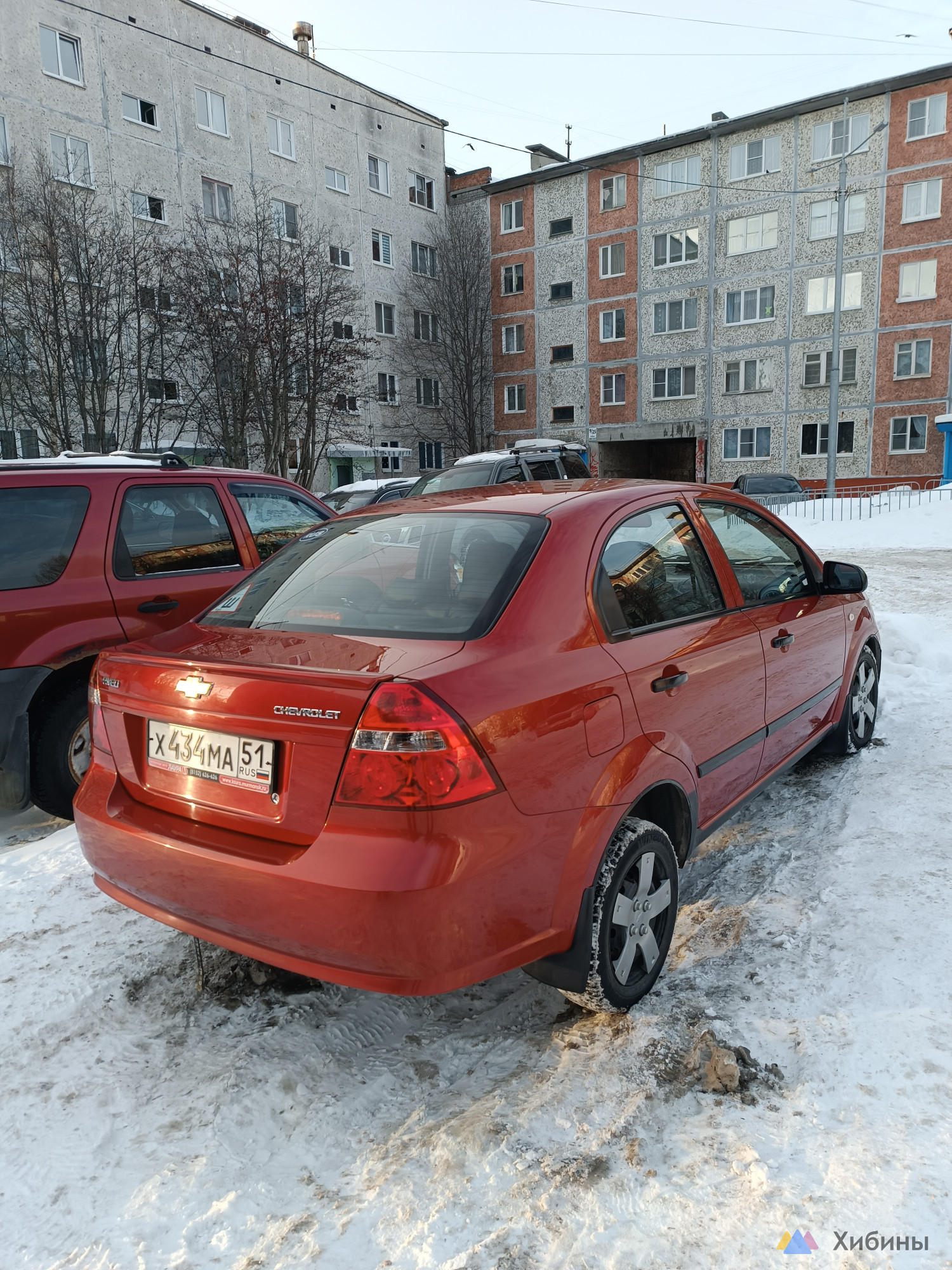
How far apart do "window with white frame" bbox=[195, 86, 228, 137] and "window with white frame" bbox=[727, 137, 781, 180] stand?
70.5 feet

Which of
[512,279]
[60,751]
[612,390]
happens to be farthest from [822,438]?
[60,751]

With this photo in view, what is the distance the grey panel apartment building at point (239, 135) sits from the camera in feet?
89.4

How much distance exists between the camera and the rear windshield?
8.07 feet

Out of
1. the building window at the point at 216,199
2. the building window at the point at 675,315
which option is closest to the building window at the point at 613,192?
the building window at the point at 675,315

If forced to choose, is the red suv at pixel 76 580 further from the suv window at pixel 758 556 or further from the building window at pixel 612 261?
the building window at pixel 612 261

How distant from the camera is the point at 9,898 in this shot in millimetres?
3465

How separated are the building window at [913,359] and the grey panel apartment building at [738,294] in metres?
0.06

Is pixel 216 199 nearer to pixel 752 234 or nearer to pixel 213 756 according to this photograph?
pixel 752 234

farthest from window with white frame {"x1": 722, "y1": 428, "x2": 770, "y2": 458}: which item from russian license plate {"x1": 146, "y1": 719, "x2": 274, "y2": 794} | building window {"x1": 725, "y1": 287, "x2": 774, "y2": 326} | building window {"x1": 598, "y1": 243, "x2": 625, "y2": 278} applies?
russian license plate {"x1": 146, "y1": 719, "x2": 274, "y2": 794}

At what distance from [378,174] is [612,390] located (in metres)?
14.8

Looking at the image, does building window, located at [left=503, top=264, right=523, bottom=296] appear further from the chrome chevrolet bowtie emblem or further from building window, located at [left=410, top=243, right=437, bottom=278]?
the chrome chevrolet bowtie emblem

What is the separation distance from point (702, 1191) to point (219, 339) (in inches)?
1105

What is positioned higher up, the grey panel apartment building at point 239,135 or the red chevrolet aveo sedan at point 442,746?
the grey panel apartment building at point 239,135

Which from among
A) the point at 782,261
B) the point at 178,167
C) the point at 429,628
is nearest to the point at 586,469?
the point at 429,628
